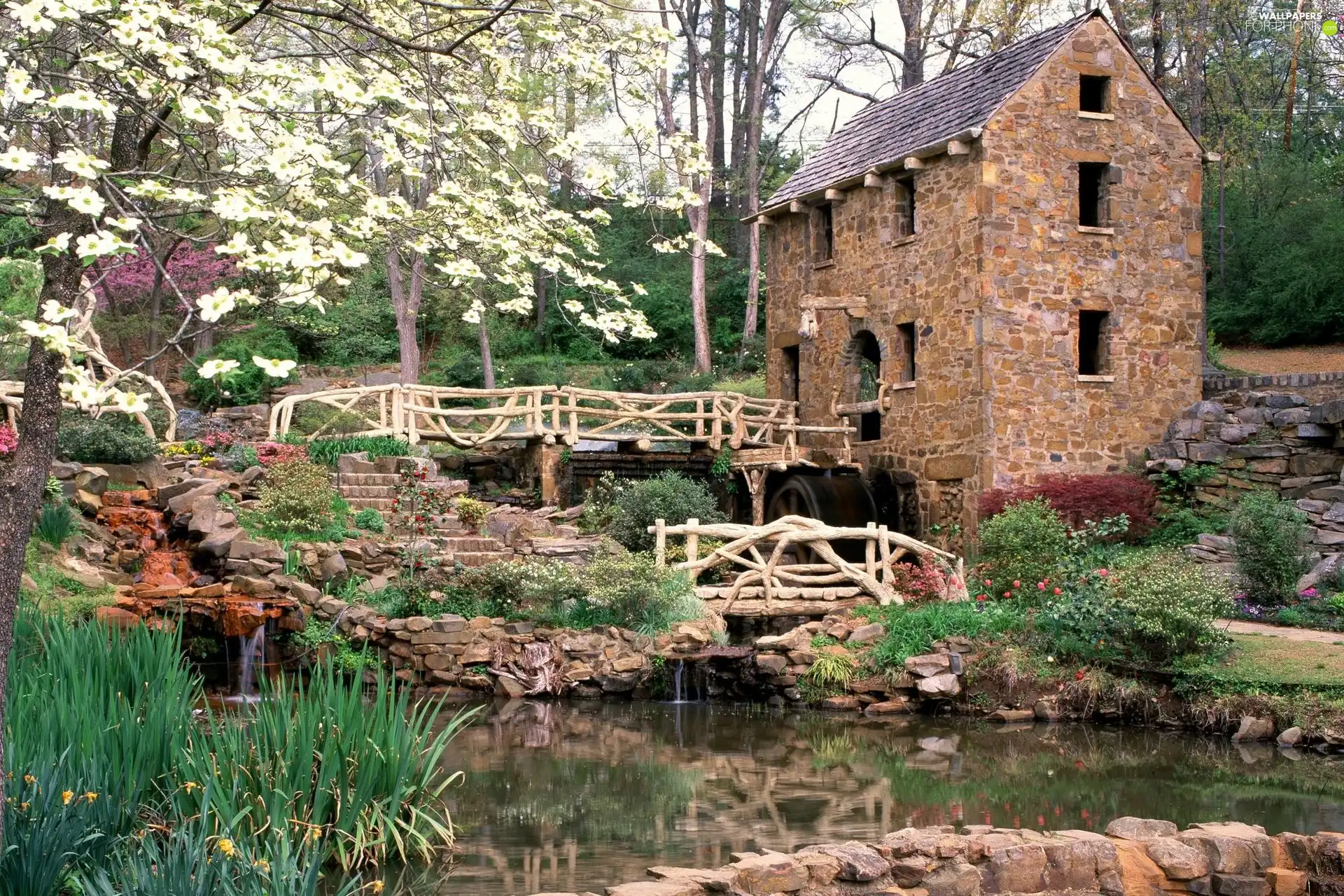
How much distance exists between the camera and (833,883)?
6859mm

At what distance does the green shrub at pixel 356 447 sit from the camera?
65.1 ft

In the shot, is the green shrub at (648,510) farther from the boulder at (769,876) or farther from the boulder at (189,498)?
the boulder at (769,876)

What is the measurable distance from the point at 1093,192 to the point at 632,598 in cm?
1078

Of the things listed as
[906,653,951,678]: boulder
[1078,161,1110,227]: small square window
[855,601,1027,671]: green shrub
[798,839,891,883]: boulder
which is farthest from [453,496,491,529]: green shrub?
[798,839,891,883]: boulder

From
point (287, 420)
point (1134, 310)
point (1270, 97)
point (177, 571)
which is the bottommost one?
point (177, 571)

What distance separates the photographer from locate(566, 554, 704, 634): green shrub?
15.1m

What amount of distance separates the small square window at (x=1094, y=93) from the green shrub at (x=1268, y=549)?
24.7 ft

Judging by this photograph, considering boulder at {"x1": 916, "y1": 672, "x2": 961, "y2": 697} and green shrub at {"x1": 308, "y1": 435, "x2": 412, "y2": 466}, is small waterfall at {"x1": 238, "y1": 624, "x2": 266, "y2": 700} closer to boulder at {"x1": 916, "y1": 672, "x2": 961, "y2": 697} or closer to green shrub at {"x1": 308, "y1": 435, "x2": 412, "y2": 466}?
green shrub at {"x1": 308, "y1": 435, "x2": 412, "y2": 466}

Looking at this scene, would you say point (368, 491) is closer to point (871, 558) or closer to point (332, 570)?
point (332, 570)

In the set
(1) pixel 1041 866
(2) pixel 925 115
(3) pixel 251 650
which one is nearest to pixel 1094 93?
(2) pixel 925 115

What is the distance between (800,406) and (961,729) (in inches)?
479

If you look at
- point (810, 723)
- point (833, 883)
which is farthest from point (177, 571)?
point (833, 883)

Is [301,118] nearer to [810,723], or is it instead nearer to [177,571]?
[810,723]

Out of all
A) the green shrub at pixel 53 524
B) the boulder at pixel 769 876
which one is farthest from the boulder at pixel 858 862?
the green shrub at pixel 53 524
